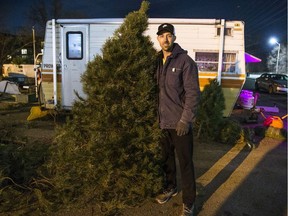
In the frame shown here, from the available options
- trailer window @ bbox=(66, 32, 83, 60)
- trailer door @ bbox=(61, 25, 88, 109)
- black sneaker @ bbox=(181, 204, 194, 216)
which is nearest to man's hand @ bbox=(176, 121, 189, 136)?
black sneaker @ bbox=(181, 204, 194, 216)

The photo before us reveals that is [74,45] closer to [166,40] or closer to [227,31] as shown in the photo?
[227,31]

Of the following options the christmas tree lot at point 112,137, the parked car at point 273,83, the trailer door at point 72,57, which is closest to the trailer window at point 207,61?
the trailer door at point 72,57

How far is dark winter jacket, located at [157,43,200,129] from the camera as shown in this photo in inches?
137

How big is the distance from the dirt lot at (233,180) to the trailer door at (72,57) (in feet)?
4.97

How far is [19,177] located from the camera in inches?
170

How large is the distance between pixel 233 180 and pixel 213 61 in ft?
14.1

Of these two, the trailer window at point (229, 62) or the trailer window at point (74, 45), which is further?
the trailer window at point (74, 45)

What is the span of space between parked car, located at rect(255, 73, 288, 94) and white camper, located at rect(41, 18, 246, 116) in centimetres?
1639

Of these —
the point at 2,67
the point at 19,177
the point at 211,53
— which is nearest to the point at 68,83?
the point at 211,53

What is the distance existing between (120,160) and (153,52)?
1.33 metres

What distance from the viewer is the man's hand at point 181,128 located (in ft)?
11.4

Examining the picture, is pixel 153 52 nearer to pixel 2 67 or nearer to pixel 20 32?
pixel 2 67

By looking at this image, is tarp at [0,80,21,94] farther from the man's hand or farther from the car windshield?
the car windshield

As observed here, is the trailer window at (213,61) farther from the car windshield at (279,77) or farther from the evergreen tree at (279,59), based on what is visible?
the evergreen tree at (279,59)
